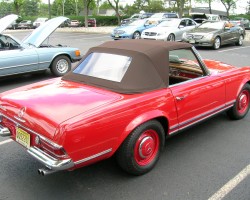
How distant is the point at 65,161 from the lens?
2680mm

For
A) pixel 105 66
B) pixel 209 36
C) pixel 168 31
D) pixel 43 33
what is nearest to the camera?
pixel 105 66

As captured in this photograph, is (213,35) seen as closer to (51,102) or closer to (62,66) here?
(62,66)

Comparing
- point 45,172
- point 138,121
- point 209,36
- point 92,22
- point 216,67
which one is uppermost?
point 92,22

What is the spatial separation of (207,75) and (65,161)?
245 cm

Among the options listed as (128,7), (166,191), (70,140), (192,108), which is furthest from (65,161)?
(128,7)

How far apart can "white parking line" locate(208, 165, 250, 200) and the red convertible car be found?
30.5 inches

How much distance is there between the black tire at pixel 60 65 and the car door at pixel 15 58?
55cm

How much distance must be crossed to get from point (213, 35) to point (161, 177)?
12.3m

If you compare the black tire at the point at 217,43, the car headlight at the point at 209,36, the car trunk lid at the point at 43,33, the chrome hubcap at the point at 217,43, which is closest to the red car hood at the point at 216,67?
the car trunk lid at the point at 43,33

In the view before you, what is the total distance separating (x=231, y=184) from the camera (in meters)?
3.23

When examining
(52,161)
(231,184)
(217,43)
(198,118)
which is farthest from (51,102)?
(217,43)

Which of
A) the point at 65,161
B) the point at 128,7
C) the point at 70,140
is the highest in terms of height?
the point at 128,7

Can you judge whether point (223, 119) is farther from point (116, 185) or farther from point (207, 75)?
point (116, 185)

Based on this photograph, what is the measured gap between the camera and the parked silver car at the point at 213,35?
14.4 m
